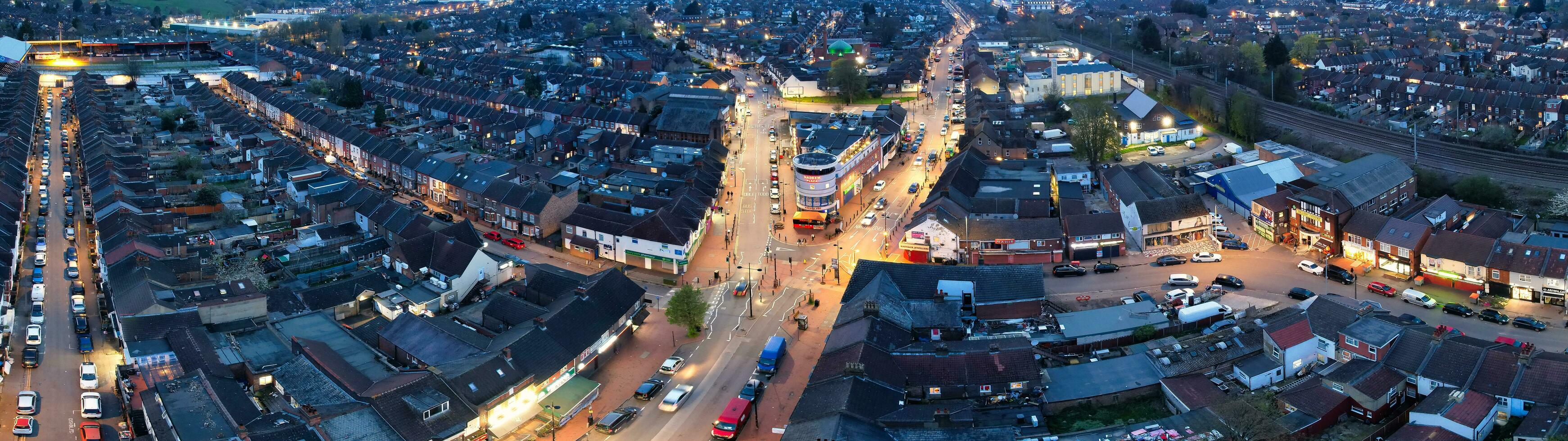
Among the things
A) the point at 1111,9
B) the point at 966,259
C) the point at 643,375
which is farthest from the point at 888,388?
the point at 1111,9

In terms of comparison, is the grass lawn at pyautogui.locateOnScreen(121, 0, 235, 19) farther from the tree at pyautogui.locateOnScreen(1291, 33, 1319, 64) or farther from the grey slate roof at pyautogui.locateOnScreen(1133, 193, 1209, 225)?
the grey slate roof at pyautogui.locateOnScreen(1133, 193, 1209, 225)

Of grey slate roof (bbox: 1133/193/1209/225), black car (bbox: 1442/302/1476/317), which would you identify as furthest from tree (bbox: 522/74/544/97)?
black car (bbox: 1442/302/1476/317)

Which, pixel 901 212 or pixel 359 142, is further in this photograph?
pixel 359 142

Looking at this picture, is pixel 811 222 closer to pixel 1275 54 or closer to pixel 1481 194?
pixel 1481 194

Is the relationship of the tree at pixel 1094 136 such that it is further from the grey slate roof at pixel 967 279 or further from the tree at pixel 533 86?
the tree at pixel 533 86

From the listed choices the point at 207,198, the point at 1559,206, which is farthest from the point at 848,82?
the point at 1559,206

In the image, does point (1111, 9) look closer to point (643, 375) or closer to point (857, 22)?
point (857, 22)

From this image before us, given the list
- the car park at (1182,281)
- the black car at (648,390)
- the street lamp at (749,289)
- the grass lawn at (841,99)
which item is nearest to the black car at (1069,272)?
the car park at (1182,281)
